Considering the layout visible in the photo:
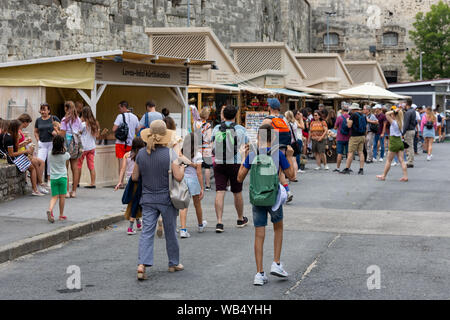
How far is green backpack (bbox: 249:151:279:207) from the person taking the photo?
22.7ft

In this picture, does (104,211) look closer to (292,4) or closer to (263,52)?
(263,52)

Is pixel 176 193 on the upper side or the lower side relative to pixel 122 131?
lower

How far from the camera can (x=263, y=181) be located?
697 centimetres

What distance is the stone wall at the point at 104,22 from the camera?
853 inches

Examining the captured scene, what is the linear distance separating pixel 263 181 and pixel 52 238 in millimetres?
3344

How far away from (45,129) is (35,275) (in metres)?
6.20

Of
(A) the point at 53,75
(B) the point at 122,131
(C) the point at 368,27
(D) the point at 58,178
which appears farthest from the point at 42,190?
(C) the point at 368,27

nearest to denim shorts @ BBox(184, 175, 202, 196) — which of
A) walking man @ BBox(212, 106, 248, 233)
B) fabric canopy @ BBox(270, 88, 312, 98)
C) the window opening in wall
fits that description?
walking man @ BBox(212, 106, 248, 233)

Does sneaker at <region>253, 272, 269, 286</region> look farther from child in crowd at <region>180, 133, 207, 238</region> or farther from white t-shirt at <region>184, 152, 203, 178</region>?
white t-shirt at <region>184, 152, 203, 178</region>

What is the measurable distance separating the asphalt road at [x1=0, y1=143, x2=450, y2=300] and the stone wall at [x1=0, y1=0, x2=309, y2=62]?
1198 centimetres

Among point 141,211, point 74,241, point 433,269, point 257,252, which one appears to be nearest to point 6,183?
point 74,241

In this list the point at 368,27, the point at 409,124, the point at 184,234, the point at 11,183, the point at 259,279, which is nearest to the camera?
the point at 259,279

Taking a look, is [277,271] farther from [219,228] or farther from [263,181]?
[219,228]

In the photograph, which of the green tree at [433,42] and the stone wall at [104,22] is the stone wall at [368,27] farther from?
the stone wall at [104,22]
